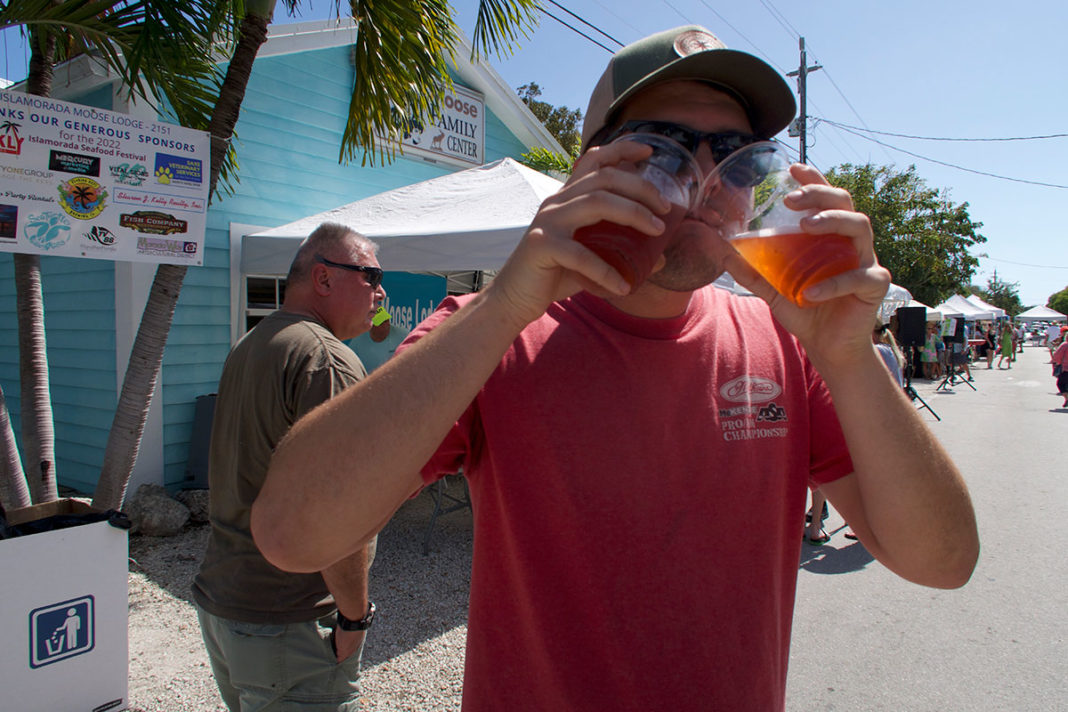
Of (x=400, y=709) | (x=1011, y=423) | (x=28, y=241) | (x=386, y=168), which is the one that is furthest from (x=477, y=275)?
(x=1011, y=423)

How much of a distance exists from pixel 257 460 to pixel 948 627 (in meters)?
4.35

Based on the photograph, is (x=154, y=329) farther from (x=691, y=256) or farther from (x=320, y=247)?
(x=691, y=256)

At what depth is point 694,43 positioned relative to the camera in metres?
1.08

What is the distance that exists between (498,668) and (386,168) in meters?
8.17

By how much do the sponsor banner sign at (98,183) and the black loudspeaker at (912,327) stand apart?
12408mm

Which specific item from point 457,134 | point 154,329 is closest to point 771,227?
point 154,329

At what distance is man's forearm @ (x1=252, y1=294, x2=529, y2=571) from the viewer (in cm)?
86

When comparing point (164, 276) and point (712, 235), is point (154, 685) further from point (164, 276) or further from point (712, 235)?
point (712, 235)

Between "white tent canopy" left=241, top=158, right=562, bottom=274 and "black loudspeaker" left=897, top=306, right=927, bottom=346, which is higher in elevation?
"white tent canopy" left=241, top=158, right=562, bottom=274

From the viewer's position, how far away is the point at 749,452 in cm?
112

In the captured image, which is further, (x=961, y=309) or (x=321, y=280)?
(x=961, y=309)

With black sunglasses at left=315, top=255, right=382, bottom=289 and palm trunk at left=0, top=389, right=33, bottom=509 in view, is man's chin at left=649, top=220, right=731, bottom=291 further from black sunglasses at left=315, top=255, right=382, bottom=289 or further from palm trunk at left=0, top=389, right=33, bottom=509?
palm trunk at left=0, top=389, right=33, bottom=509

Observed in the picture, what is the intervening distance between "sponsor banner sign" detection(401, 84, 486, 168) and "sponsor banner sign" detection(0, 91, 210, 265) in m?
5.12

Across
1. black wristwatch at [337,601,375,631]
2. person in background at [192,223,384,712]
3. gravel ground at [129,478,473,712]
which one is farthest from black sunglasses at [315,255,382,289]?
gravel ground at [129,478,473,712]
